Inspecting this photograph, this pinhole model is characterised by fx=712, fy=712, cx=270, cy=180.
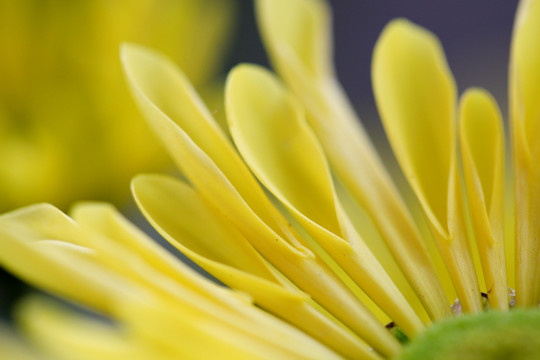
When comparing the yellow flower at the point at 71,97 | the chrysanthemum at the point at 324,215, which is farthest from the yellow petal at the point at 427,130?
the yellow flower at the point at 71,97

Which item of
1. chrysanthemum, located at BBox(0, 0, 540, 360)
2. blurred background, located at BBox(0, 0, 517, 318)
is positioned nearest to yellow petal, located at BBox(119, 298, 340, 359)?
chrysanthemum, located at BBox(0, 0, 540, 360)

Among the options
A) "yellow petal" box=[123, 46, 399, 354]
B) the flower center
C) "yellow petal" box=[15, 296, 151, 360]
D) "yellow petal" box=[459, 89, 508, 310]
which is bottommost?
"yellow petal" box=[15, 296, 151, 360]

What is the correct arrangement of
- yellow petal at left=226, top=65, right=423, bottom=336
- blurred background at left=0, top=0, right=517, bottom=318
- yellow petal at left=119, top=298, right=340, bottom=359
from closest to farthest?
yellow petal at left=119, top=298, right=340, bottom=359, yellow petal at left=226, top=65, right=423, bottom=336, blurred background at left=0, top=0, right=517, bottom=318

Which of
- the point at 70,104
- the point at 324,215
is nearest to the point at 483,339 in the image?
the point at 324,215

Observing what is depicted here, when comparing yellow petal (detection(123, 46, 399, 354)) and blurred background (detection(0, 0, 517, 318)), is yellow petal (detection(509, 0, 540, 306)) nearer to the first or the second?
yellow petal (detection(123, 46, 399, 354))

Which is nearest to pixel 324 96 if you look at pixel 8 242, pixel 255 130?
A: pixel 255 130

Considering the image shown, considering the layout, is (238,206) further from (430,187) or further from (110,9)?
(110,9)

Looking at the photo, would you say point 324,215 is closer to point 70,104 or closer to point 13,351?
point 13,351

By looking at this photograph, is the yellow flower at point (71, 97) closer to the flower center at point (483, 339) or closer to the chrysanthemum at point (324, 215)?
the chrysanthemum at point (324, 215)
